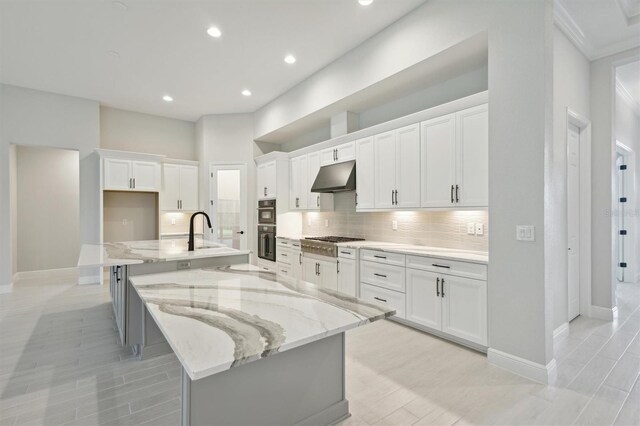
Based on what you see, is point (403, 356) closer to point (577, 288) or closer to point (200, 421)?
point (200, 421)

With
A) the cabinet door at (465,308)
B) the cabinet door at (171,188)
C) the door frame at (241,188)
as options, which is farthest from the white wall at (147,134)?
the cabinet door at (465,308)

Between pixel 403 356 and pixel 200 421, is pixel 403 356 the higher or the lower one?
the lower one

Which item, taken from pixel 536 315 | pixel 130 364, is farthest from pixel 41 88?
pixel 536 315

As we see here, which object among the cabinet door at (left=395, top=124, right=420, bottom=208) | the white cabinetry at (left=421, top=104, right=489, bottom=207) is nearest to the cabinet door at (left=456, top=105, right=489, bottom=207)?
the white cabinetry at (left=421, top=104, right=489, bottom=207)

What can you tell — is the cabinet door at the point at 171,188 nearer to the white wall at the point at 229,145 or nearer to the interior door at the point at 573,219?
the white wall at the point at 229,145

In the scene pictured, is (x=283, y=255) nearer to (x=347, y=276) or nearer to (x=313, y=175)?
(x=313, y=175)

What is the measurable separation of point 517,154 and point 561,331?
2037 millimetres

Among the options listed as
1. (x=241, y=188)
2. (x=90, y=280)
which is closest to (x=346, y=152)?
(x=241, y=188)

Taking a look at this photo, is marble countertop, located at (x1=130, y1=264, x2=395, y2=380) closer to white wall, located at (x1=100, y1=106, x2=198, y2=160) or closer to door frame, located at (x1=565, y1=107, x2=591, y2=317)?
door frame, located at (x1=565, y1=107, x2=591, y2=317)

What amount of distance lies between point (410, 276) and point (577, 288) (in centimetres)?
224

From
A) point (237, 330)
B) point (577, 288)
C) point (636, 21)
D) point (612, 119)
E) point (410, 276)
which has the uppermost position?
point (636, 21)

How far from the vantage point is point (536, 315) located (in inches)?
93.1

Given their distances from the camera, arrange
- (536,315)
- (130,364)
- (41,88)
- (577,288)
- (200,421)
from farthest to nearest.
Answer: (41,88) < (577,288) < (130,364) < (536,315) < (200,421)

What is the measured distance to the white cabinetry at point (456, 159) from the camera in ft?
9.55
